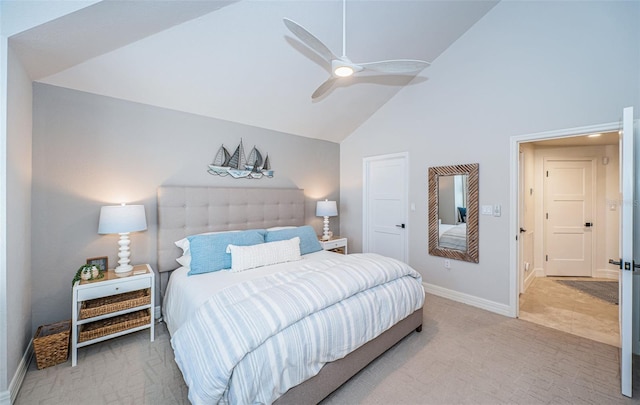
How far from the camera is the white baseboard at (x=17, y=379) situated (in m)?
1.71

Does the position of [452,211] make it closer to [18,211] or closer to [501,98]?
[501,98]

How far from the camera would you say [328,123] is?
4.27 meters

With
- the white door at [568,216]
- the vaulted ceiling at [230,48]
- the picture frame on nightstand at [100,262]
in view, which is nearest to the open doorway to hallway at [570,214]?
the white door at [568,216]

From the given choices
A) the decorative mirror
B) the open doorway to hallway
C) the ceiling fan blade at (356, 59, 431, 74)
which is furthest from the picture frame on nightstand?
the open doorway to hallway

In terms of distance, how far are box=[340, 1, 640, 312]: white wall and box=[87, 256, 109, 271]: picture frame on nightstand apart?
3802 mm

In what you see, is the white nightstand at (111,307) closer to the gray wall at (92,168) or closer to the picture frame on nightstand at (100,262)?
the picture frame on nightstand at (100,262)

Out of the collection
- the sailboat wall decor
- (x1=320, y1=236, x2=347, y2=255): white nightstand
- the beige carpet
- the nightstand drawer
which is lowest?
the beige carpet

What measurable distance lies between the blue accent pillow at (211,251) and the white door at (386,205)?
2.45 meters

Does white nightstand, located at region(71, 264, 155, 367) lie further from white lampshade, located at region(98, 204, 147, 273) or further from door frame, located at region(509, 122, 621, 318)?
door frame, located at region(509, 122, 621, 318)

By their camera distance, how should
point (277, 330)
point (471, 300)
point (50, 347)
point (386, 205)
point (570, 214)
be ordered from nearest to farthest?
point (277, 330) < point (50, 347) < point (471, 300) < point (386, 205) < point (570, 214)

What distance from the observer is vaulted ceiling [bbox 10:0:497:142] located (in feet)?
6.44

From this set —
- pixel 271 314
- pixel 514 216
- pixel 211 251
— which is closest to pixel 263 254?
pixel 211 251

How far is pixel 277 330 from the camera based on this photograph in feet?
4.94

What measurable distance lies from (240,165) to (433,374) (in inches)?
123
